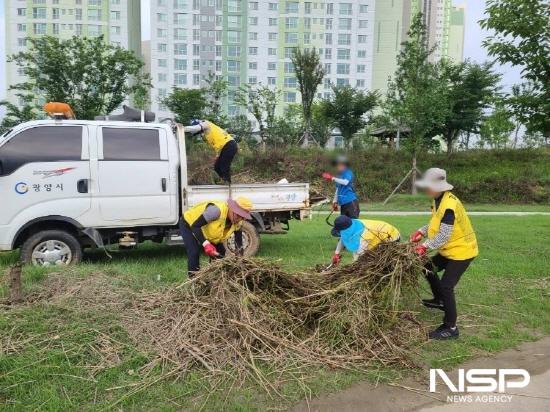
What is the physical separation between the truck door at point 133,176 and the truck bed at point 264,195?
41 cm

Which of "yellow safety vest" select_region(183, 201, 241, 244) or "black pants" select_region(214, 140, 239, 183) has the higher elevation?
"black pants" select_region(214, 140, 239, 183)

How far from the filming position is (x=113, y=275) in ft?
18.7

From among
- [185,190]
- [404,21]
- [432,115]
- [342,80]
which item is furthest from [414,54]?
[404,21]

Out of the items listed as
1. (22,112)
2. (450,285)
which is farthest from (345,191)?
(22,112)

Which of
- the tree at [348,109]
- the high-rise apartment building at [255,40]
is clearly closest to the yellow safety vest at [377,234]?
the tree at [348,109]

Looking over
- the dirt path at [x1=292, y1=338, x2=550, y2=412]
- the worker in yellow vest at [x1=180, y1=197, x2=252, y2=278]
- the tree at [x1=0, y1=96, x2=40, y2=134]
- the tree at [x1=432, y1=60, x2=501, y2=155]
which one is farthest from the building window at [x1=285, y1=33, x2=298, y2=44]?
the dirt path at [x1=292, y1=338, x2=550, y2=412]

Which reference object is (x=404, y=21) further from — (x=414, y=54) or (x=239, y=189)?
(x=239, y=189)

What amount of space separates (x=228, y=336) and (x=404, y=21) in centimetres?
9232

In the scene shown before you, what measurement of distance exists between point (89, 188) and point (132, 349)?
342cm

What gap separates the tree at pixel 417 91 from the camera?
778 inches

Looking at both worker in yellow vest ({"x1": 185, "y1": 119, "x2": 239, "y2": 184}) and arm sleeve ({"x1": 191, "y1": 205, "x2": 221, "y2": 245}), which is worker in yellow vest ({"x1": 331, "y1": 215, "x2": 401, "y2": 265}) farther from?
worker in yellow vest ({"x1": 185, "y1": 119, "x2": 239, "y2": 184})

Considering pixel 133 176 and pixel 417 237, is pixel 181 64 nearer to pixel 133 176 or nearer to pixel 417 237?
pixel 133 176

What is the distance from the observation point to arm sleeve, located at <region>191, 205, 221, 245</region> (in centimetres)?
504

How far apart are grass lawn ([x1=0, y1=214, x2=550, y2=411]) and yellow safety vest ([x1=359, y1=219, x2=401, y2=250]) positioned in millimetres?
760
